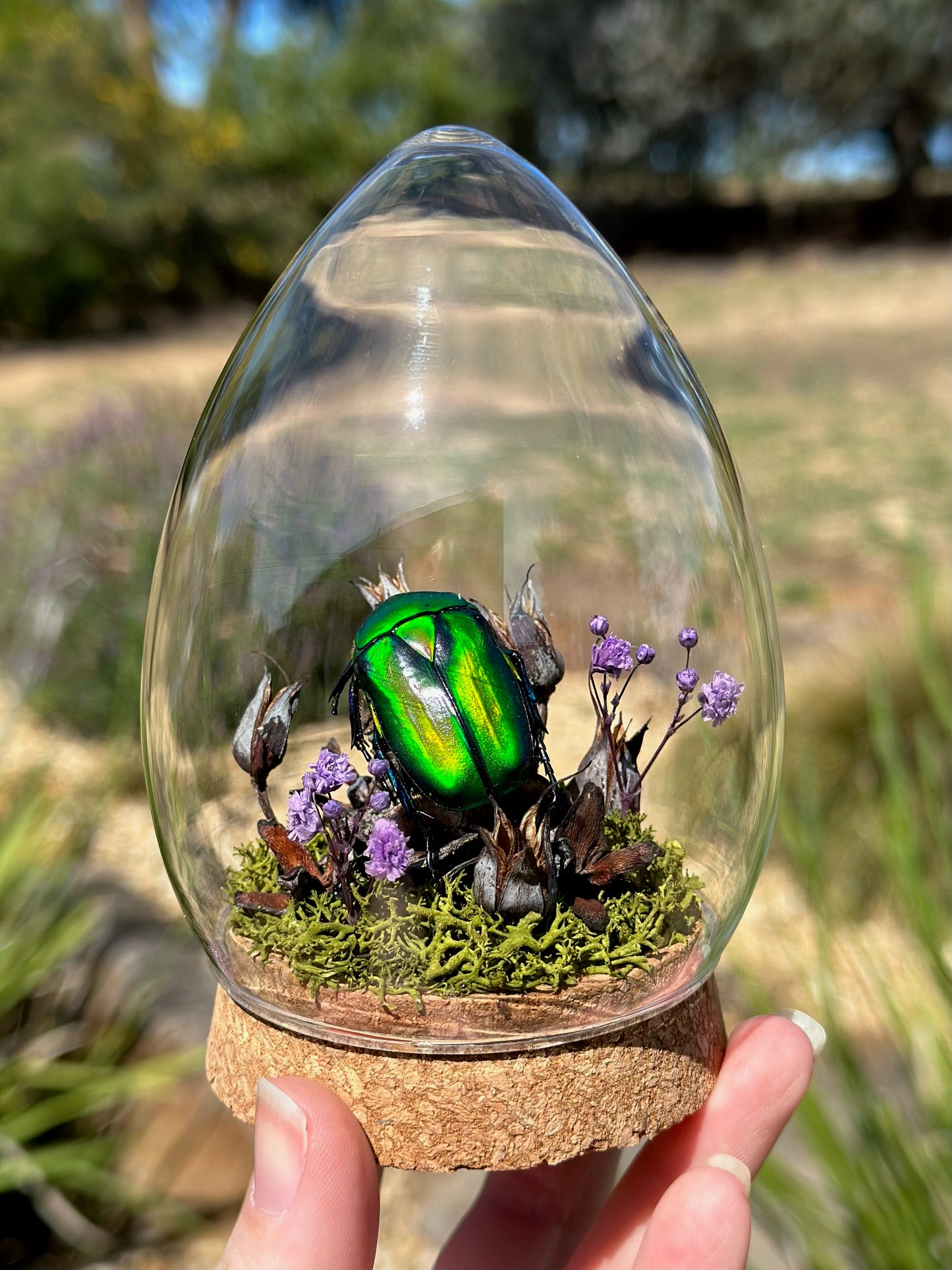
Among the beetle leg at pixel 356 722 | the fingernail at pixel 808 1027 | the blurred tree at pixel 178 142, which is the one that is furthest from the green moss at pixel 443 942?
the blurred tree at pixel 178 142

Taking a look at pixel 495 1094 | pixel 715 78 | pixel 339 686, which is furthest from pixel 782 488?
pixel 715 78

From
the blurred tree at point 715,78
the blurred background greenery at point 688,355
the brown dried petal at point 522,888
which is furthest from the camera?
the blurred tree at point 715,78

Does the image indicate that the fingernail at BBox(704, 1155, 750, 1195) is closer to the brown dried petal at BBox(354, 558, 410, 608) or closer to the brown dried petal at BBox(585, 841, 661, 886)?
the brown dried petal at BBox(585, 841, 661, 886)

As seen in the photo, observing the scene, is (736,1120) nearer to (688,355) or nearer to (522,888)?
(522,888)

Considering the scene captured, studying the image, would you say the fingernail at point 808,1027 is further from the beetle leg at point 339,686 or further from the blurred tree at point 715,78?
the blurred tree at point 715,78

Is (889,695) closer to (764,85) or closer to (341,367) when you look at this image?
(341,367)

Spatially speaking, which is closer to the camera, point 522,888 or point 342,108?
point 522,888
